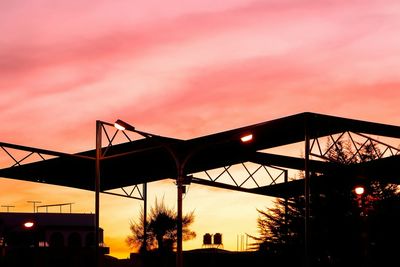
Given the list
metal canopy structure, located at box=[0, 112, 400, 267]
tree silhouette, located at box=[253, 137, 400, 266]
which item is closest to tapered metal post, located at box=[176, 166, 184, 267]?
metal canopy structure, located at box=[0, 112, 400, 267]

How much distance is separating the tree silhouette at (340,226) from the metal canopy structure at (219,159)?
1435 mm

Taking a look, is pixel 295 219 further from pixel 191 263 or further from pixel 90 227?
pixel 90 227

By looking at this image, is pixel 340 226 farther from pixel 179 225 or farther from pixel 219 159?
pixel 179 225

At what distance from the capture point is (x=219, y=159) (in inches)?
1670

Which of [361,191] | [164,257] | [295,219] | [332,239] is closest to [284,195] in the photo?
[295,219]

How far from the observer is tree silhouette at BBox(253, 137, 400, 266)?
4594cm

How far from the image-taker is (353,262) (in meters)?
46.4

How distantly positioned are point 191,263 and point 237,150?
49.4 ft

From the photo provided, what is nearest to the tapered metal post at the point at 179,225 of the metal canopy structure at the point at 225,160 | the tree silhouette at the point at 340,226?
the metal canopy structure at the point at 225,160

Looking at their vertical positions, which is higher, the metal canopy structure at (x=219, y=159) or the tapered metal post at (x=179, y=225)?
the metal canopy structure at (x=219, y=159)

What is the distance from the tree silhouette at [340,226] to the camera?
45938mm

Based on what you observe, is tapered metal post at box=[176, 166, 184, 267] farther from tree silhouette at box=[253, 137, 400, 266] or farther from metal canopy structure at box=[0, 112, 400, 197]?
tree silhouette at box=[253, 137, 400, 266]

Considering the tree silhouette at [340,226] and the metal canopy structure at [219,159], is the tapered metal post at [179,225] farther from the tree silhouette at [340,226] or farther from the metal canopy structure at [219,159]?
the tree silhouette at [340,226]

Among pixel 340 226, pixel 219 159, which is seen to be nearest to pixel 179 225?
pixel 219 159
